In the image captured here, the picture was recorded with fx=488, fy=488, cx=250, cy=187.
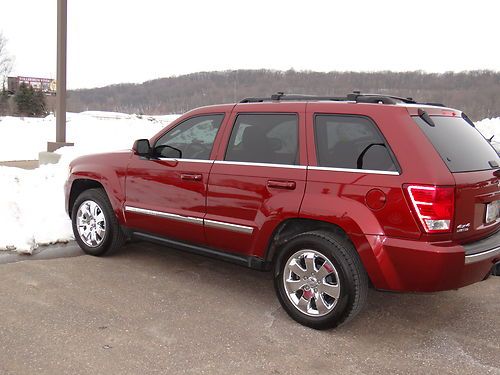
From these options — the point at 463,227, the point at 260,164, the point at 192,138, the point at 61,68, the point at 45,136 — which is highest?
the point at 61,68

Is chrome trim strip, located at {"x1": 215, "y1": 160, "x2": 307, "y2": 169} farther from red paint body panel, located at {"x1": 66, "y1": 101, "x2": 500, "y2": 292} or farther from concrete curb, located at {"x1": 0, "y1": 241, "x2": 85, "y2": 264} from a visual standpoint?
concrete curb, located at {"x1": 0, "y1": 241, "x2": 85, "y2": 264}

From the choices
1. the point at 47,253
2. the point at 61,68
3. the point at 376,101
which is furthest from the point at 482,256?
the point at 61,68

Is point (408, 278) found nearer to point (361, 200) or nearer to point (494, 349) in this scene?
point (361, 200)

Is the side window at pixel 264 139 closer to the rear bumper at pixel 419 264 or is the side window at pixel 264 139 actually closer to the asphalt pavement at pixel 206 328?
the rear bumper at pixel 419 264

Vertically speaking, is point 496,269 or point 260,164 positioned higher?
point 260,164

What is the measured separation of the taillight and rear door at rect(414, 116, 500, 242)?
0.08 meters

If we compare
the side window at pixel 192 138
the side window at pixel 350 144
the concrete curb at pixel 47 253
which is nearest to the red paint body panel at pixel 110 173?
the side window at pixel 192 138

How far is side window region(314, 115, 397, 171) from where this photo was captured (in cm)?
346

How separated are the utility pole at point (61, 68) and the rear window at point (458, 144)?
28.0 ft

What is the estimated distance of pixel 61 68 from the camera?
10094 millimetres

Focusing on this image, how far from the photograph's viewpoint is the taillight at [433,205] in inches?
125

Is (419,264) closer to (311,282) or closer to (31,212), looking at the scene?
(311,282)

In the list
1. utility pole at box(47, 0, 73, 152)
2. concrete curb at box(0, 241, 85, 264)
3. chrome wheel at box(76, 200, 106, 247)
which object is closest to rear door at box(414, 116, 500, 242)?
chrome wheel at box(76, 200, 106, 247)

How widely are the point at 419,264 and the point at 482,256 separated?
54 cm
